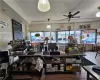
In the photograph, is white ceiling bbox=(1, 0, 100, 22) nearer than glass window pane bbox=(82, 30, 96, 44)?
Yes

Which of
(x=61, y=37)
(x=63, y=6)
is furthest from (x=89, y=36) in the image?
(x=63, y=6)

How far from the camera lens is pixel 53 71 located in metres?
3.15

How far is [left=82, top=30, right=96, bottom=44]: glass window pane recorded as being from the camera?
752 centimetres

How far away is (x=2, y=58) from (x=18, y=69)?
2.95 ft

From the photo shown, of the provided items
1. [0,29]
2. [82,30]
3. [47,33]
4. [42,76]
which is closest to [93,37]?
[82,30]

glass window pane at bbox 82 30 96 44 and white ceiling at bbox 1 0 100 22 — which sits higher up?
white ceiling at bbox 1 0 100 22

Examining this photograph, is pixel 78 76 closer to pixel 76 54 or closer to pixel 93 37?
pixel 76 54

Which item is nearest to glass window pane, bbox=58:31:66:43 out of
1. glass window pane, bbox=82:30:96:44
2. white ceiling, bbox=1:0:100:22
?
glass window pane, bbox=82:30:96:44

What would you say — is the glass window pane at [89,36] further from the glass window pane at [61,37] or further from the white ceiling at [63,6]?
the white ceiling at [63,6]

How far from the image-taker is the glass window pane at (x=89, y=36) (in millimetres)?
7518

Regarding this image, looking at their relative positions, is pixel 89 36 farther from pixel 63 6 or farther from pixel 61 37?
pixel 63 6

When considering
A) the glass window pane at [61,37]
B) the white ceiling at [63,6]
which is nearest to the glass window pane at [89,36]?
the glass window pane at [61,37]

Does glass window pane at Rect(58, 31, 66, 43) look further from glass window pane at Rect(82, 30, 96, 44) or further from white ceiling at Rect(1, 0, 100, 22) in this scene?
white ceiling at Rect(1, 0, 100, 22)

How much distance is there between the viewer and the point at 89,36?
7.59 m
